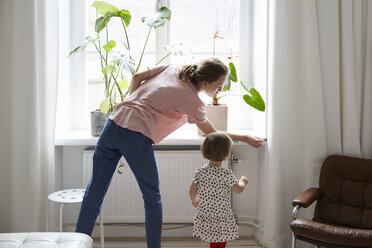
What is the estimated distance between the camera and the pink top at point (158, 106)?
7.84 feet

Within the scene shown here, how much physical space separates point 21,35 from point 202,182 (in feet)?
4.37

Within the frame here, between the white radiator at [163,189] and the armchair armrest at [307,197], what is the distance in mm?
676

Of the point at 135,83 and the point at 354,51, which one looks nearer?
the point at 135,83

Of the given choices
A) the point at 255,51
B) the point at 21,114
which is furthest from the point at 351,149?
the point at 21,114

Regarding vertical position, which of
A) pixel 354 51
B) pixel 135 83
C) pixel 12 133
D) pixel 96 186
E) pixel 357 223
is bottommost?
pixel 357 223

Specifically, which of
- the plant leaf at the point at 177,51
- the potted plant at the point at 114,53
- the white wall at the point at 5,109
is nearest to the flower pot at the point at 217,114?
the plant leaf at the point at 177,51

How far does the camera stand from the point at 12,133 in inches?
109

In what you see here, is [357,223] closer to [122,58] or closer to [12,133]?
[122,58]

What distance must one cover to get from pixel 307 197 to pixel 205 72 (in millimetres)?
938

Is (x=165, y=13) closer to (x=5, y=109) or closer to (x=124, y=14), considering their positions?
(x=124, y=14)

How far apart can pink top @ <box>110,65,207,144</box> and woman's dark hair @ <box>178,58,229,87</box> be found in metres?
0.04

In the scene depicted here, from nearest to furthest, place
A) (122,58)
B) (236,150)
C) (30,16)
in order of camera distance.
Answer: (30,16), (122,58), (236,150)

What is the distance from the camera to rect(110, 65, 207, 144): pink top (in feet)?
7.84

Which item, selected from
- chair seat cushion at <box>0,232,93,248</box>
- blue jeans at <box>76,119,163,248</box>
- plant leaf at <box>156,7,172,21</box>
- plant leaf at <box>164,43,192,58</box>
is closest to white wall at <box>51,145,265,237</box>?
plant leaf at <box>164,43,192,58</box>
